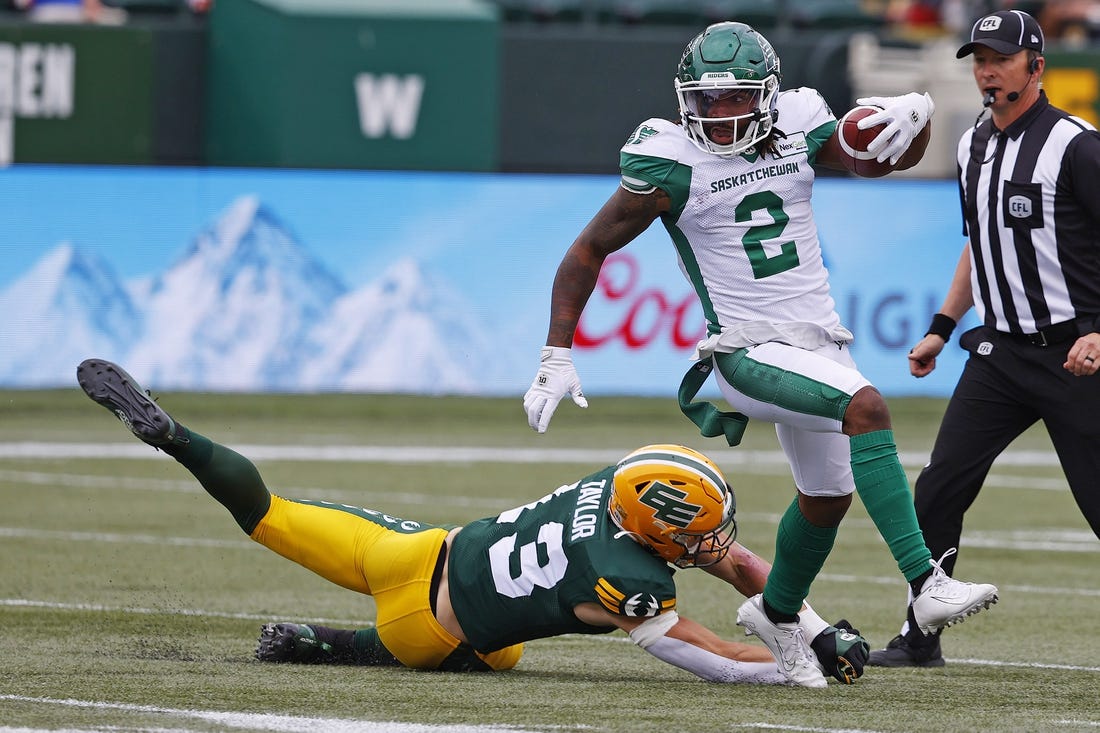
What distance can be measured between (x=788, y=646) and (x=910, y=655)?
30.9 inches

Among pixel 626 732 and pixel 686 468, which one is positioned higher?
pixel 686 468

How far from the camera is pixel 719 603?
26.0 ft

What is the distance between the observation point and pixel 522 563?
18.4ft

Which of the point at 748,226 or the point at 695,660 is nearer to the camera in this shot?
the point at 695,660

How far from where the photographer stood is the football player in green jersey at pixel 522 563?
212 inches

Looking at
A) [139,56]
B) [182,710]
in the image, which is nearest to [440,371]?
[139,56]

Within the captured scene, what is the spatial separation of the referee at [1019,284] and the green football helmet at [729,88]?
787 millimetres

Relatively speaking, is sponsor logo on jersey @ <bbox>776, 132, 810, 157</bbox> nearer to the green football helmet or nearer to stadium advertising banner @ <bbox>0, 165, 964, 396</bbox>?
the green football helmet

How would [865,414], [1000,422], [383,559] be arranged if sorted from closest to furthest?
[865,414] → [383,559] → [1000,422]

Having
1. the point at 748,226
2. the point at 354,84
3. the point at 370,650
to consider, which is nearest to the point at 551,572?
the point at 370,650

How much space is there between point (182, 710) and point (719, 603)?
3.49 m

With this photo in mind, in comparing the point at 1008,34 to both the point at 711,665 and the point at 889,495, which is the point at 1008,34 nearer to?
the point at 889,495

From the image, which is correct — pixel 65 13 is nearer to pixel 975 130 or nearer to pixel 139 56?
pixel 139 56

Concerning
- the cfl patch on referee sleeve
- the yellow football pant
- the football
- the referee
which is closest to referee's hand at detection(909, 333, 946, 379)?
the referee
